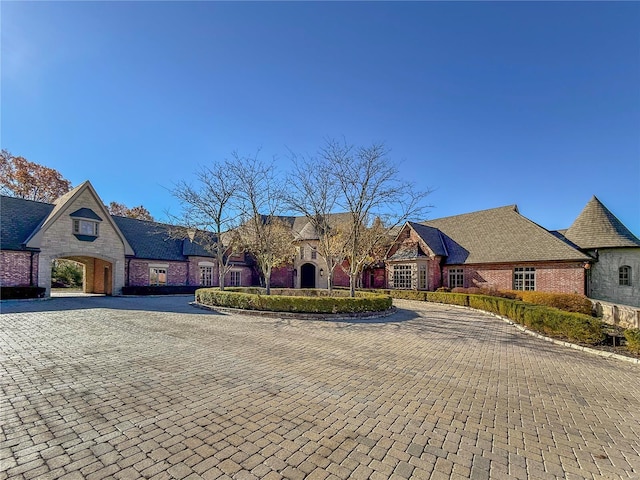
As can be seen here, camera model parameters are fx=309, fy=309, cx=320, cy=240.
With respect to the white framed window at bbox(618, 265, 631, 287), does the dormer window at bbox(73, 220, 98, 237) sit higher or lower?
higher

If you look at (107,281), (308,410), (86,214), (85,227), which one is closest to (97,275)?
(107,281)

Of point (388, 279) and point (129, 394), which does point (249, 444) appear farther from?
point (388, 279)

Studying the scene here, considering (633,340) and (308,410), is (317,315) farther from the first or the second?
(633,340)

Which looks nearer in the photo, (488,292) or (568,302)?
(568,302)

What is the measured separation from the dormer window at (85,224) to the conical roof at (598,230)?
107ft

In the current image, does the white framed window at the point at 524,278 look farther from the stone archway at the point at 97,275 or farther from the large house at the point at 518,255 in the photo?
the stone archway at the point at 97,275

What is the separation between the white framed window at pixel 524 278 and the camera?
19.7 metres

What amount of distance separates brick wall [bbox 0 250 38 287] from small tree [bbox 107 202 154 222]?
72.7ft

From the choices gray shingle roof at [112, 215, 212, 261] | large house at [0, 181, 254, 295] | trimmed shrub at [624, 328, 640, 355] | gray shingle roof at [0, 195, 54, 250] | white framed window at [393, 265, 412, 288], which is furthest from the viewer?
gray shingle roof at [112, 215, 212, 261]

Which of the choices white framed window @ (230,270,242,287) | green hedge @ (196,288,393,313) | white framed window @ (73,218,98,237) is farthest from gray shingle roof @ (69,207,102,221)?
green hedge @ (196,288,393,313)

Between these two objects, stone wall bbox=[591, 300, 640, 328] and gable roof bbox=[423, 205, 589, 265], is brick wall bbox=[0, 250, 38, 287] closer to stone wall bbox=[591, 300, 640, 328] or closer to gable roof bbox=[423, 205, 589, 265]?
gable roof bbox=[423, 205, 589, 265]

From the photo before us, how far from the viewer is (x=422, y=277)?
80.6 ft

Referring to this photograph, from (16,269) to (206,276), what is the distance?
13334mm

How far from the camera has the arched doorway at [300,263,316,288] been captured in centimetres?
3275
